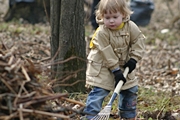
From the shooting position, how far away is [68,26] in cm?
527

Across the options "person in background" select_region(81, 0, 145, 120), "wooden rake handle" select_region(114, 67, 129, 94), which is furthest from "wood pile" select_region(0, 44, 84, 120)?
"person in background" select_region(81, 0, 145, 120)

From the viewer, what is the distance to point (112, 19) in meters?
4.25

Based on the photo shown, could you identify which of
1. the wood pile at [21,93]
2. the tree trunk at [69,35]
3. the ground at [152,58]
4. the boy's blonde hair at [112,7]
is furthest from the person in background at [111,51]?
the wood pile at [21,93]

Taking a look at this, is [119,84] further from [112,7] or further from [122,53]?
[112,7]

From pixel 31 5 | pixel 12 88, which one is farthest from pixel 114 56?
pixel 31 5

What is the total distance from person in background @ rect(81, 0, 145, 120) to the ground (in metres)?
0.54

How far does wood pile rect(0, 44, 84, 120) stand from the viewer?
2971 mm

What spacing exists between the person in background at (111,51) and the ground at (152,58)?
54 centimetres

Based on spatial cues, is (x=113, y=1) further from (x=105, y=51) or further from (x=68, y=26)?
(x=68, y=26)

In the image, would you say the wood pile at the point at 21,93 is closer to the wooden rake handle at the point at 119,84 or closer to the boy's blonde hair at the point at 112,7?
the wooden rake handle at the point at 119,84

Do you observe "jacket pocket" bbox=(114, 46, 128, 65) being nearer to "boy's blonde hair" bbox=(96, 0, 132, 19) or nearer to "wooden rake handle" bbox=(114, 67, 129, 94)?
"wooden rake handle" bbox=(114, 67, 129, 94)

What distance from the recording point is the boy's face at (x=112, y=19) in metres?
4.25

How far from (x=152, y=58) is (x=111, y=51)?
5.05 meters

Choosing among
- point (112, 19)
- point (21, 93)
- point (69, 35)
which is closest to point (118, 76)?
point (112, 19)
